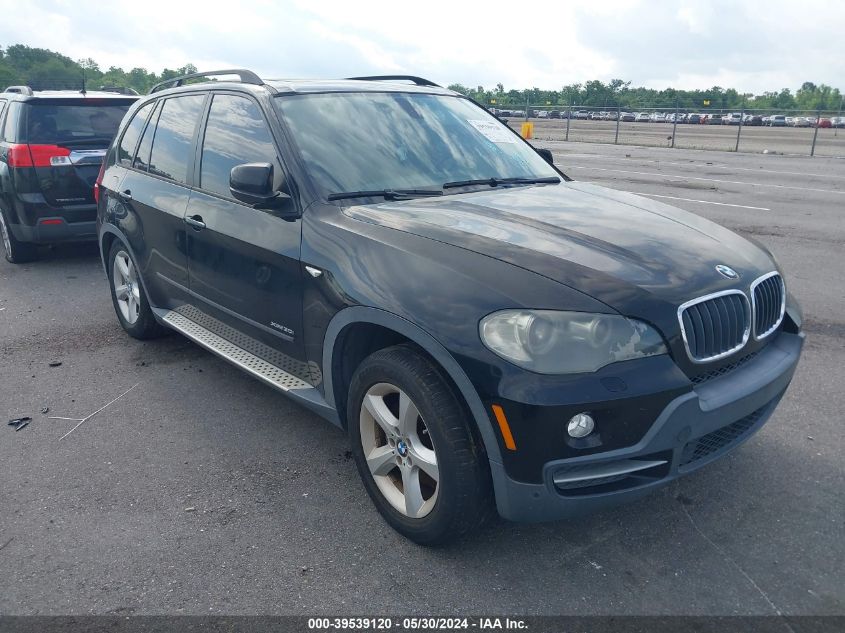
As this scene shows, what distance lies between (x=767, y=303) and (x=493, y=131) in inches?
79.8

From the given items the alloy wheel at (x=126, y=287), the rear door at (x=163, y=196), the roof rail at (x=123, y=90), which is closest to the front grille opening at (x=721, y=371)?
the rear door at (x=163, y=196)

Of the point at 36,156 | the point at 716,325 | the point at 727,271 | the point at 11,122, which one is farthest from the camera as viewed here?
the point at 11,122

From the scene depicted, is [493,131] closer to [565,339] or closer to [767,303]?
[767,303]

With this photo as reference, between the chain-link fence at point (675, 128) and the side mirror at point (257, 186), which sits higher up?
the side mirror at point (257, 186)

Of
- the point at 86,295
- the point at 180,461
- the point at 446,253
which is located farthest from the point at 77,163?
the point at 446,253

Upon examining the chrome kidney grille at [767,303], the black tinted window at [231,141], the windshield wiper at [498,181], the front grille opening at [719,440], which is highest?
the black tinted window at [231,141]

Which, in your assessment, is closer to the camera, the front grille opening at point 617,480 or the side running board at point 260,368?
the front grille opening at point 617,480

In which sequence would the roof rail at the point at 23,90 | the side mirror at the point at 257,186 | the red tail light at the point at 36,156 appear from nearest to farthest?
the side mirror at the point at 257,186
the red tail light at the point at 36,156
the roof rail at the point at 23,90

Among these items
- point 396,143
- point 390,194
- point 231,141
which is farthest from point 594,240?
point 231,141

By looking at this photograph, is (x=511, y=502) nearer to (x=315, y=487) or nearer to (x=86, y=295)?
(x=315, y=487)

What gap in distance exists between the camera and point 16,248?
26.7ft

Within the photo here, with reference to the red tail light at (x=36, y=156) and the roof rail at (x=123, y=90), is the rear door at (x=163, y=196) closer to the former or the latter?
the red tail light at (x=36, y=156)

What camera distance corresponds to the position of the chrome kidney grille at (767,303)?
→ 9.82ft

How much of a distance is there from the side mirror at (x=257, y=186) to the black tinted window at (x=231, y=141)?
0.45ft
